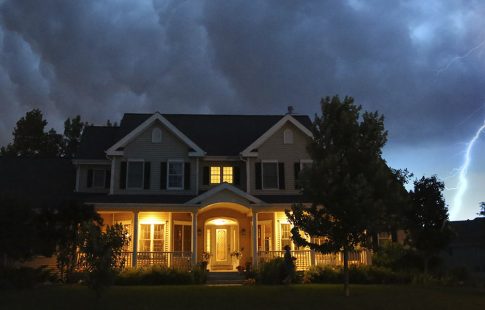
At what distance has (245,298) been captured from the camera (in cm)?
1644

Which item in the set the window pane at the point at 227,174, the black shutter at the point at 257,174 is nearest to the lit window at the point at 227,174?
the window pane at the point at 227,174

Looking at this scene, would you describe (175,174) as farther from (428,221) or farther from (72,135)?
(72,135)

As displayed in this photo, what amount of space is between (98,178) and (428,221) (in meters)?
17.7

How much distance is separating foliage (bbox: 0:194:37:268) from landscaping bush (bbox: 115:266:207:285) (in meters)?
4.21

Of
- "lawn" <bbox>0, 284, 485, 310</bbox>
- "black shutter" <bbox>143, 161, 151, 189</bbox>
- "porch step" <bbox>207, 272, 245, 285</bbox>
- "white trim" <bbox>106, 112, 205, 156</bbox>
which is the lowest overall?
"lawn" <bbox>0, 284, 485, 310</bbox>

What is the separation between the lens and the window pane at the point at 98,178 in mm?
28219

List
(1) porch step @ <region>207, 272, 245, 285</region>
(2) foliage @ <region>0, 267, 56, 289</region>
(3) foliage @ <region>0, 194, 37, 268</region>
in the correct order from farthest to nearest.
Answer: (1) porch step @ <region>207, 272, 245, 285</region>, (2) foliage @ <region>0, 267, 56, 289</region>, (3) foliage @ <region>0, 194, 37, 268</region>

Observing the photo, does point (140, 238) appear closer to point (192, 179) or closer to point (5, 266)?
point (192, 179)

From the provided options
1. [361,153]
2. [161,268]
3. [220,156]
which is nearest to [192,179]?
[220,156]

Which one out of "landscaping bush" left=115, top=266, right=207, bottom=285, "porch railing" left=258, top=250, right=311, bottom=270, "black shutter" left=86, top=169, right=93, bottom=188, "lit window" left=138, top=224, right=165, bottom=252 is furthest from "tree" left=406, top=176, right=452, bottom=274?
"black shutter" left=86, top=169, right=93, bottom=188

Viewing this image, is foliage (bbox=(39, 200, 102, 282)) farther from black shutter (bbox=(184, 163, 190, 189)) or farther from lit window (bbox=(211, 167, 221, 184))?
lit window (bbox=(211, 167, 221, 184))

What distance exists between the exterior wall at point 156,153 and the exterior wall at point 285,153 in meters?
3.72

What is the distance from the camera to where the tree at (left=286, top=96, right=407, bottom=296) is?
16.2 meters

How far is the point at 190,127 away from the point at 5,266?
1327 centimetres
